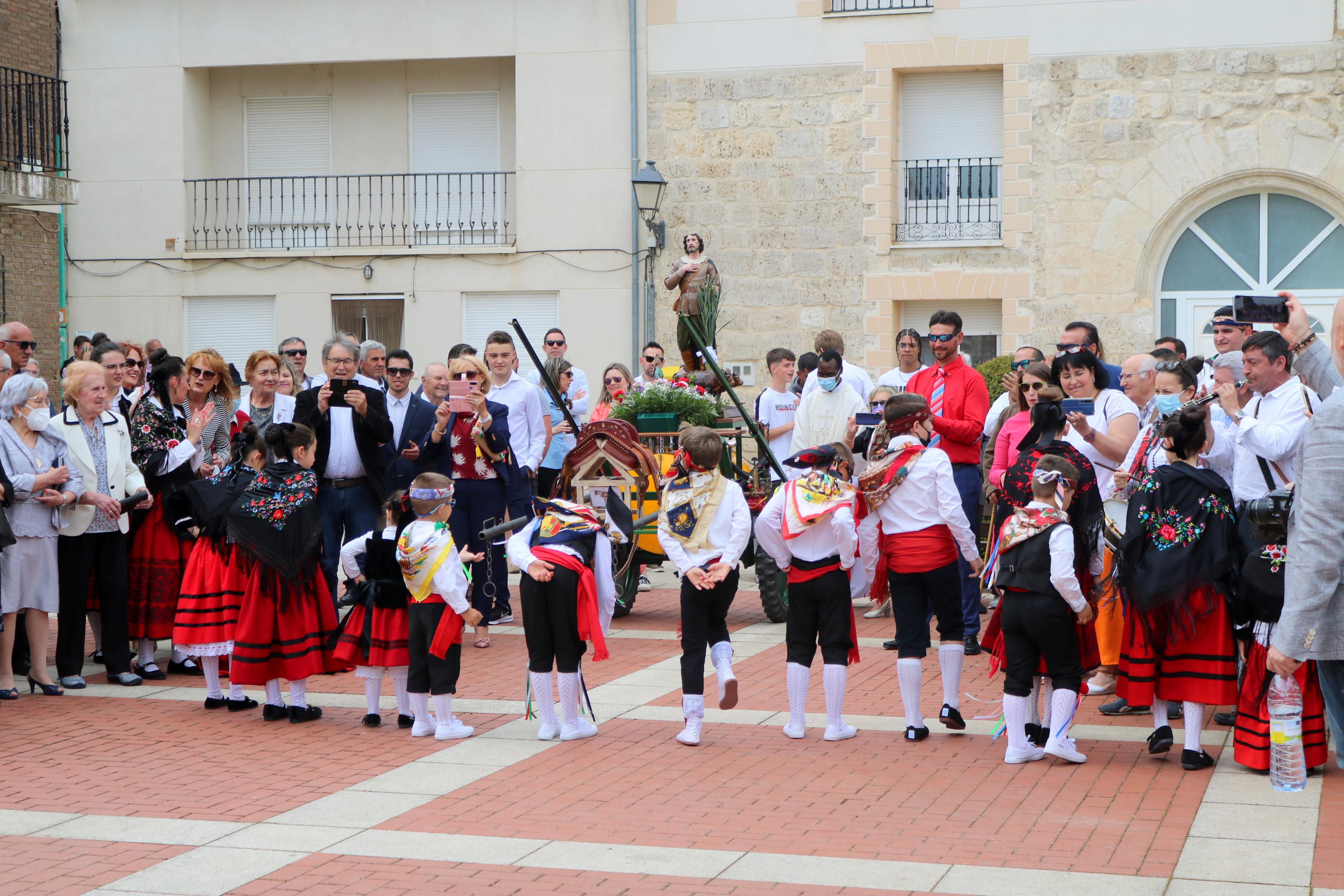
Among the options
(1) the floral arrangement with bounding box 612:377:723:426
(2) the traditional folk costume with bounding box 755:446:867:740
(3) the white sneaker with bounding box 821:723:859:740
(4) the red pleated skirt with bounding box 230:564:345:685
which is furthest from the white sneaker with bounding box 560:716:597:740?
(1) the floral arrangement with bounding box 612:377:723:426

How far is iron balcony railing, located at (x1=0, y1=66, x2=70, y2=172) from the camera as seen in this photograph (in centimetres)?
1797

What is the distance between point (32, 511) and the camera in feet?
27.1

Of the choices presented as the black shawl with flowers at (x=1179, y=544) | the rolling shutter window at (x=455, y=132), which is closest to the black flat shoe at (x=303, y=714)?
the black shawl with flowers at (x=1179, y=544)

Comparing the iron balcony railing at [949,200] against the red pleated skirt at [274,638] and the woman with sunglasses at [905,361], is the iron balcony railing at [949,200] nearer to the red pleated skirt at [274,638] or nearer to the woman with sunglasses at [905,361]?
the woman with sunglasses at [905,361]

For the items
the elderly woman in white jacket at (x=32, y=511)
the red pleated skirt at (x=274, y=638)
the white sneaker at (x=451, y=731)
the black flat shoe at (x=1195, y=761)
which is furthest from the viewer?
the elderly woman in white jacket at (x=32, y=511)

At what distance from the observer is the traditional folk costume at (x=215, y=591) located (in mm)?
7852

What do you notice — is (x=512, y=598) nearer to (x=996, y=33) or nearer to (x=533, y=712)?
(x=533, y=712)

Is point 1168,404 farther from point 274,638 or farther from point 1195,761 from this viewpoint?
point 274,638

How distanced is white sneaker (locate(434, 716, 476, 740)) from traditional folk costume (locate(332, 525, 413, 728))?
0.98 ft

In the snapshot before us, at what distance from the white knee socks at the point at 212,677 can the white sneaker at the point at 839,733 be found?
11.4ft

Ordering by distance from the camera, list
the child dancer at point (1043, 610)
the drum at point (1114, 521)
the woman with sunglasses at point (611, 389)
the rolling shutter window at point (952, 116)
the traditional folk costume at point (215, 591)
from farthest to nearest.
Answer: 1. the rolling shutter window at point (952, 116)
2. the woman with sunglasses at point (611, 389)
3. the traditional folk costume at point (215, 591)
4. the drum at point (1114, 521)
5. the child dancer at point (1043, 610)

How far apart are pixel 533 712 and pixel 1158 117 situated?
14.1 metres

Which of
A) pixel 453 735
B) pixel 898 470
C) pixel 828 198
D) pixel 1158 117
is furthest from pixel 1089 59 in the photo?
pixel 453 735

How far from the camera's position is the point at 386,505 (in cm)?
754
